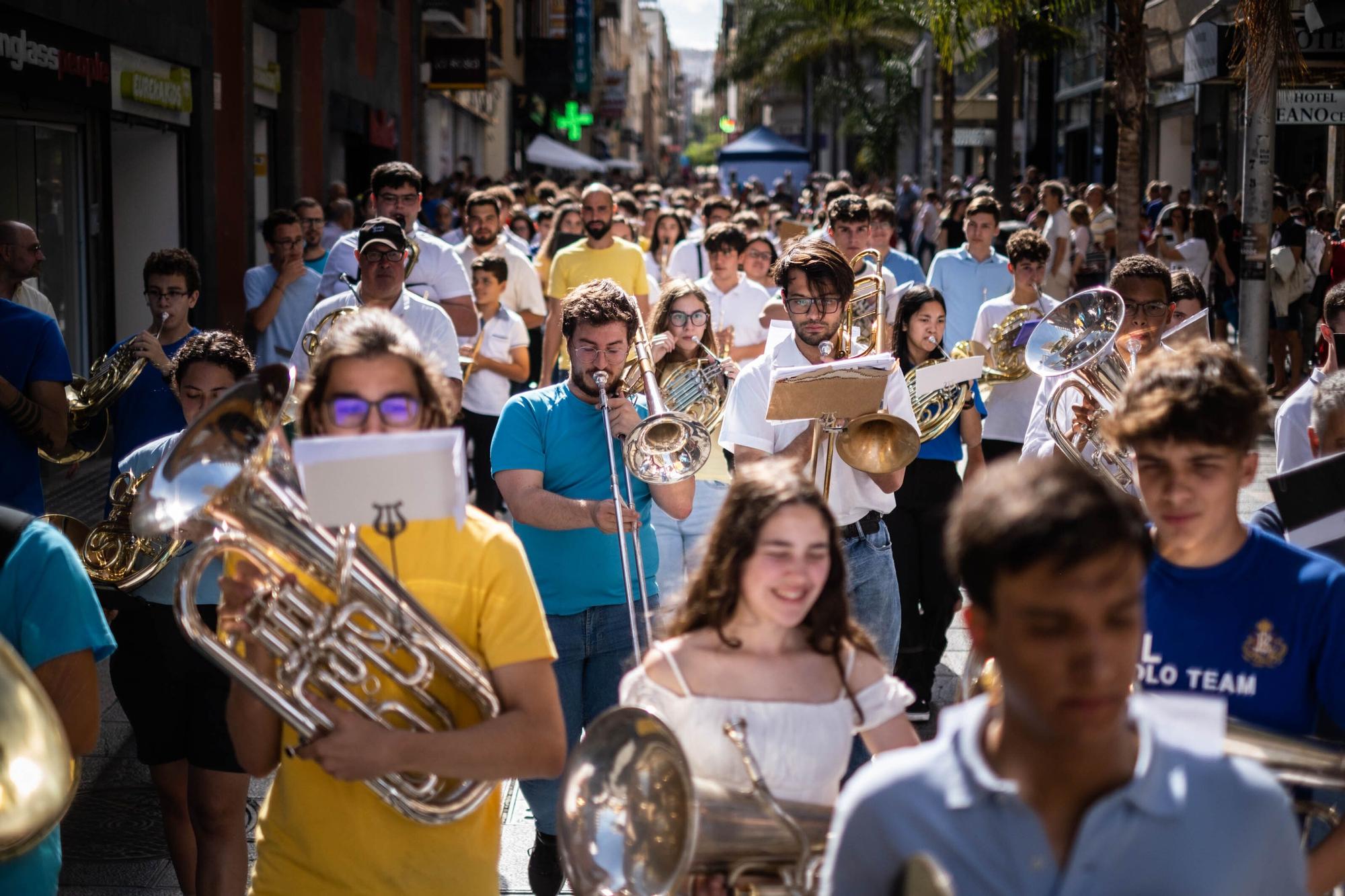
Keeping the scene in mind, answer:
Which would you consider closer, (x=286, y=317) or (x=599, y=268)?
(x=286, y=317)

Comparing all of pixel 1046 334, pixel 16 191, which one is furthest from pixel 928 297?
pixel 16 191

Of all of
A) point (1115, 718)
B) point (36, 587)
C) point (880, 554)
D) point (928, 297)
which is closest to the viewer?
point (1115, 718)

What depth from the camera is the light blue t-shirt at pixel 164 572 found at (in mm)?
4121

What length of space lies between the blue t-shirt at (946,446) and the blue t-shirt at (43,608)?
3912 millimetres

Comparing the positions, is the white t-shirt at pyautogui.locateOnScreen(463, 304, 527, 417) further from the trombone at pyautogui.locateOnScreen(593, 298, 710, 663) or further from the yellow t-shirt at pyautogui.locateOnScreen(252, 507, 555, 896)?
the yellow t-shirt at pyautogui.locateOnScreen(252, 507, 555, 896)

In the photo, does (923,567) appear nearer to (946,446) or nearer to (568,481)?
(946,446)

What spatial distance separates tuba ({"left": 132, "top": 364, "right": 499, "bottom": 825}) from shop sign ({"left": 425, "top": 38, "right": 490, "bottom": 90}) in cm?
2453

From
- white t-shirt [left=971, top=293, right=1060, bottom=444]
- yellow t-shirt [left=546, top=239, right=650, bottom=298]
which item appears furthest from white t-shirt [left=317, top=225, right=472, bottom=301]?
white t-shirt [left=971, top=293, right=1060, bottom=444]

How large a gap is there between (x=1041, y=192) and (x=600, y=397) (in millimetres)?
11980

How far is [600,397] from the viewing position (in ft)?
14.9

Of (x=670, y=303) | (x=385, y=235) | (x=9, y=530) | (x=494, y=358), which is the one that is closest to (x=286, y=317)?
(x=494, y=358)

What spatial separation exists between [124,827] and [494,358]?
3959 mm

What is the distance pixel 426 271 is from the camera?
798 centimetres

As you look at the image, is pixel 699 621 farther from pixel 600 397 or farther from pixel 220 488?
pixel 600 397
